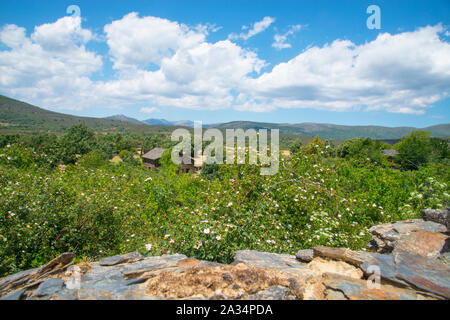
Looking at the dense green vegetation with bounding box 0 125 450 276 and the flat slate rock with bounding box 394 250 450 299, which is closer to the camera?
the flat slate rock with bounding box 394 250 450 299

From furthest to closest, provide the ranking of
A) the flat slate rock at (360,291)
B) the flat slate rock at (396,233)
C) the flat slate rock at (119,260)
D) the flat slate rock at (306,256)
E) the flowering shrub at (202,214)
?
the flowering shrub at (202,214) < the flat slate rock at (396,233) < the flat slate rock at (306,256) < the flat slate rock at (119,260) < the flat slate rock at (360,291)

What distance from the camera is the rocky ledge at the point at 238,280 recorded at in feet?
7.27

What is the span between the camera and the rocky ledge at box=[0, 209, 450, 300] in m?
2.21

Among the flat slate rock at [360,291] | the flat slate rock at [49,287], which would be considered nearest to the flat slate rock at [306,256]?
the flat slate rock at [360,291]

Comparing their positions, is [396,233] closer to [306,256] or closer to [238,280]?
[306,256]

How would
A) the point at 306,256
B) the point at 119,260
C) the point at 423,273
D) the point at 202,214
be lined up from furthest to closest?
1. the point at 202,214
2. the point at 306,256
3. the point at 119,260
4. the point at 423,273

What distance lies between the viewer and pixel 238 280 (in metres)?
2.39

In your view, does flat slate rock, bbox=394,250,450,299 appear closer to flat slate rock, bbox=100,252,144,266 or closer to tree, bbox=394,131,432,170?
flat slate rock, bbox=100,252,144,266

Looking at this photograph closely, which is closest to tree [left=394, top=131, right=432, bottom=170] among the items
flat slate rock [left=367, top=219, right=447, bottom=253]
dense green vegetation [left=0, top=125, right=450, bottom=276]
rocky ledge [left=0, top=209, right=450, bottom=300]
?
dense green vegetation [left=0, top=125, right=450, bottom=276]

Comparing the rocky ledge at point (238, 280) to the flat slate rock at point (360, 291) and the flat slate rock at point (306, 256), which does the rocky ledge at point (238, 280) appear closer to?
the flat slate rock at point (360, 291)

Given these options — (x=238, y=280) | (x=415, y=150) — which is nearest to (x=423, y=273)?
(x=238, y=280)

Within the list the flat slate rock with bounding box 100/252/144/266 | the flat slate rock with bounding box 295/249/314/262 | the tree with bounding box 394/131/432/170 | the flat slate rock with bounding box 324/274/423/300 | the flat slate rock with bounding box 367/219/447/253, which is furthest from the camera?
the tree with bounding box 394/131/432/170

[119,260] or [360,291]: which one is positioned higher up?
[360,291]
